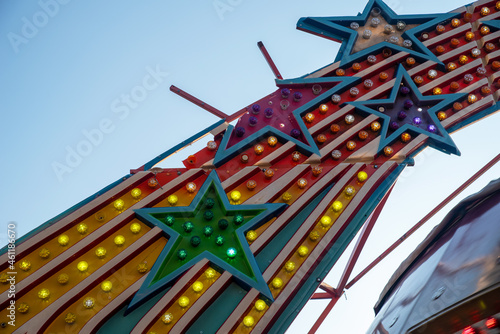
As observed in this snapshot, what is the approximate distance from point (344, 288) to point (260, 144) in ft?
7.71

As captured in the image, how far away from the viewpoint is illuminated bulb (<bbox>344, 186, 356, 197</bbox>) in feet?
21.5

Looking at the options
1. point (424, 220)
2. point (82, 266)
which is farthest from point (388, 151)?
point (82, 266)

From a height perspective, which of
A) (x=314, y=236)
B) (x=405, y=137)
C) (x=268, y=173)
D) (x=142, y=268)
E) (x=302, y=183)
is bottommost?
(x=142, y=268)

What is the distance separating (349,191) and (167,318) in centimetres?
283

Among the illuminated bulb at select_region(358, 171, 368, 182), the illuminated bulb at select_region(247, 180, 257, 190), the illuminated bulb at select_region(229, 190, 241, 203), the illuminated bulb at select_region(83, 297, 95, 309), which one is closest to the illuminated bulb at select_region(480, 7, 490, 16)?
the illuminated bulb at select_region(358, 171, 368, 182)

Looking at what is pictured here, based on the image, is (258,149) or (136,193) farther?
(258,149)

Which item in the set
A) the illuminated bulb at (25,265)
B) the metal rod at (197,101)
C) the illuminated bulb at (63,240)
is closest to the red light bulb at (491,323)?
the illuminated bulb at (63,240)

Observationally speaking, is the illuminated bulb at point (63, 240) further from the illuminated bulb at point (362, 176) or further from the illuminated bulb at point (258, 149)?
the illuminated bulb at point (362, 176)

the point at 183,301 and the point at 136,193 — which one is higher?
the point at 136,193

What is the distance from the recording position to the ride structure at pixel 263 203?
5395 mm

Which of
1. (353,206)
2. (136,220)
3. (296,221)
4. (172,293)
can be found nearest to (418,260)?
(353,206)

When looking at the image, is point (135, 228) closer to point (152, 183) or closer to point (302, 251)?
point (152, 183)

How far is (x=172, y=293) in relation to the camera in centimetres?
546

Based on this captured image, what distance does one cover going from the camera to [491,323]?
414 cm
